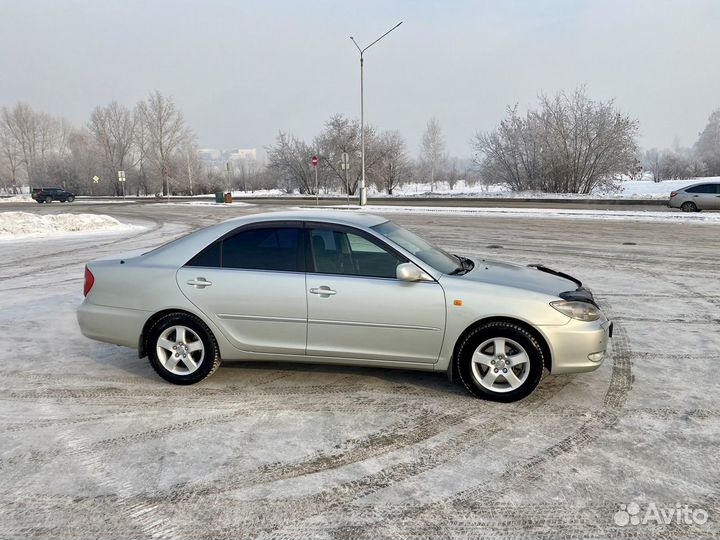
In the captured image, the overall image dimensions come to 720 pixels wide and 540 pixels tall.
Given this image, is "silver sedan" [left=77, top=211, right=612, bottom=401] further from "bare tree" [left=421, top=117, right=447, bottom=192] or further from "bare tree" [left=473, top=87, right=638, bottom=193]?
"bare tree" [left=421, top=117, right=447, bottom=192]

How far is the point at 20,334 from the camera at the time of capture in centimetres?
612

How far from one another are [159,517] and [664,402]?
3859 millimetres

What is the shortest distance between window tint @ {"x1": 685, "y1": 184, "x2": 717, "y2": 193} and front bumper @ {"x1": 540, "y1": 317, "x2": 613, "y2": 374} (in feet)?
80.8

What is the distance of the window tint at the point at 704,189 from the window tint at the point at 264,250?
2574 cm

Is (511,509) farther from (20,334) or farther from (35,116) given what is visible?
(35,116)

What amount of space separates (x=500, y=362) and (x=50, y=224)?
20.1m

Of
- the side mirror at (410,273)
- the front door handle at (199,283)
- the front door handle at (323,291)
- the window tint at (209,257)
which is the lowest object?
the front door handle at (323,291)

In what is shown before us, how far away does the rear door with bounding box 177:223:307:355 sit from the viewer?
4309mm

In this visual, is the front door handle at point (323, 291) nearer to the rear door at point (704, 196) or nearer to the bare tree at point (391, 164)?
the rear door at point (704, 196)

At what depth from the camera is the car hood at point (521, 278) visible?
4202 mm

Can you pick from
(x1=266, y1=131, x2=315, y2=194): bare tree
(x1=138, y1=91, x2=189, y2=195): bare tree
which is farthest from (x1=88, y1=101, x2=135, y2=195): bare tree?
(x1=266, y1=131, x2=315, y2=194): bare tree

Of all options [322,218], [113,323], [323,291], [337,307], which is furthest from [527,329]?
[113,323]

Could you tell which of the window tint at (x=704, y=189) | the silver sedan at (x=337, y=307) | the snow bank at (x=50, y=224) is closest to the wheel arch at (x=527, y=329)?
the silver sedan at (x=337, y=307)

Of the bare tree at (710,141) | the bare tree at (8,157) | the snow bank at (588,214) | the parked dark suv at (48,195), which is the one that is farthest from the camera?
the bare tree at (8,157)
